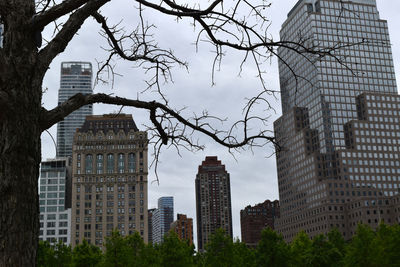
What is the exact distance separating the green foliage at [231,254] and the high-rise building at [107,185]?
282ft

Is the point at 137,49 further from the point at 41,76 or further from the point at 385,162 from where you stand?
the point at 385,162

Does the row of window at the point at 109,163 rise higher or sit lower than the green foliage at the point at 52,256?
higher

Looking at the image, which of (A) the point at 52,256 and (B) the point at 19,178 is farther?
(A) the point at 52,256

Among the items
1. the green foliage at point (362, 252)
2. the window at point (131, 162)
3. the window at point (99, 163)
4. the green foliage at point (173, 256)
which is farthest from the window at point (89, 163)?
the green foliage at point (362, 252)

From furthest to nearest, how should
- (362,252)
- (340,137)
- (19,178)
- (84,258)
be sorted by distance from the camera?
(340,137), (362,252), (84,258), (19,178)

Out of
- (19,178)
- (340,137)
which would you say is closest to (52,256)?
(19,178)

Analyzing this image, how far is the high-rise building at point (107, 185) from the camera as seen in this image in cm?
12800

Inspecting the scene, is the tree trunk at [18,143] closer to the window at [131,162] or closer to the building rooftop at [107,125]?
the window at [131,162]

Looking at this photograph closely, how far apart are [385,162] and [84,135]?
96.1 metres

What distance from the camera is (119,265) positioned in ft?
116

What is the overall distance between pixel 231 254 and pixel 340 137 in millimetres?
125583

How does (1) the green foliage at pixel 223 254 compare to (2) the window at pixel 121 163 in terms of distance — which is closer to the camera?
(1) the green foliage at pixel 223 254

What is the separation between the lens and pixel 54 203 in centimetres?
15725

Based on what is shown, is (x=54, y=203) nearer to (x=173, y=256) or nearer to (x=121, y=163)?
(x=121, y=163)
